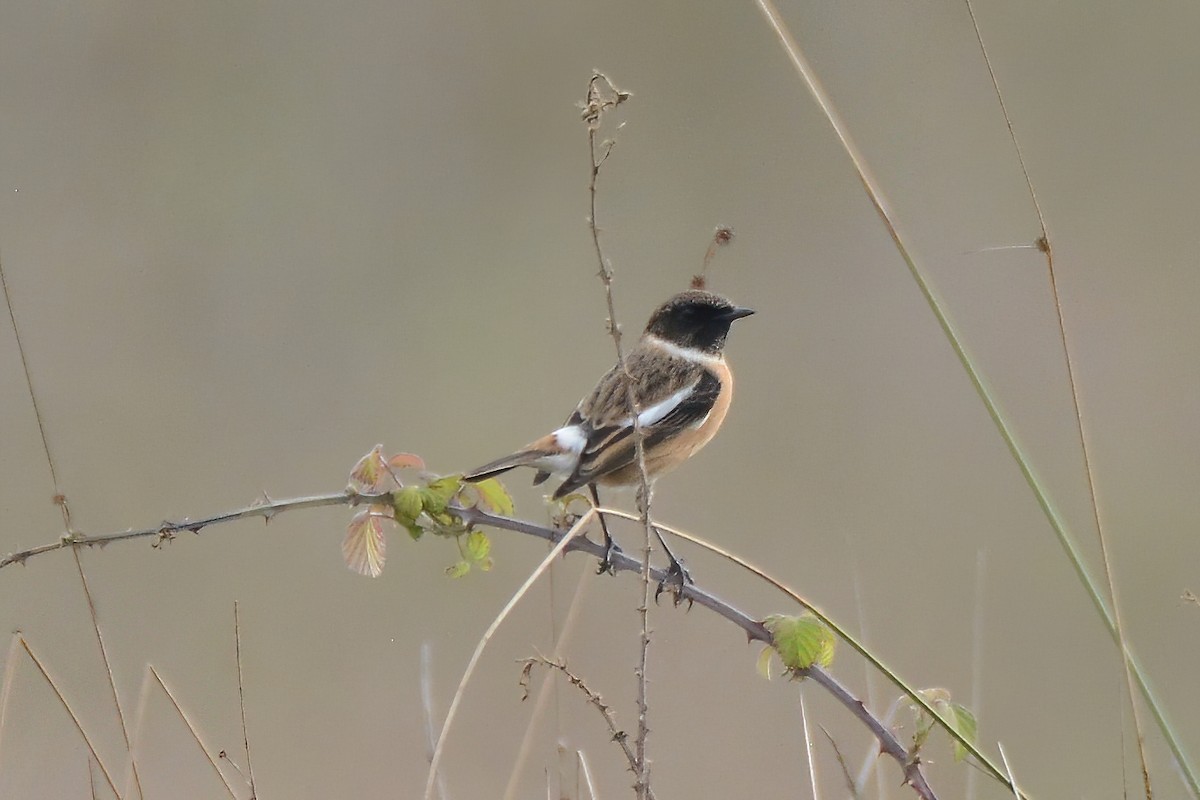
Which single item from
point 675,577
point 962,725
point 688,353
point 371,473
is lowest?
point 962,725

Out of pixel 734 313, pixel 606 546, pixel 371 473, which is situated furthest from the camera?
pixel 734 313

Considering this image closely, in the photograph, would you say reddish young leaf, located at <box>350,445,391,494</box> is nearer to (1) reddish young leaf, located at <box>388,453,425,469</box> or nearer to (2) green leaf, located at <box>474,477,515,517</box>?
(1) reddish young leaf, located at <box>388,453,425,469</box>

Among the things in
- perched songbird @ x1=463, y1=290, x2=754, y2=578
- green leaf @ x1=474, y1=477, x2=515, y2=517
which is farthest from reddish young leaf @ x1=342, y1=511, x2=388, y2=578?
perched songbird @ x1=463, y1=290, x2=754, y2=578

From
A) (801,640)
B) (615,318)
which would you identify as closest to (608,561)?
(801,640)

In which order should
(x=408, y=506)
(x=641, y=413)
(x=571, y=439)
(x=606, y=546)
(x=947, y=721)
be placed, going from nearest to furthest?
(x=947, y=721)
(x=408, y=506)
(x=606, y=546)
(x=571, y=439)
(x=641, y=413)

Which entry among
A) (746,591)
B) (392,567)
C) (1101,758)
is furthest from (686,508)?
(1101,758)

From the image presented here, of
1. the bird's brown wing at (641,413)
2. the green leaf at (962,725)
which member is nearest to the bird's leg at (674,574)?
the bird's brown wing at (641,413)

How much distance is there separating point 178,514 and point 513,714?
2.02 m

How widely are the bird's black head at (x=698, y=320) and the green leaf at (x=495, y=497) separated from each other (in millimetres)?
1598

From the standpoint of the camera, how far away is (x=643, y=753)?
1537 millimetres

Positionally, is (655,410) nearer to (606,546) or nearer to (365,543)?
(606,546)

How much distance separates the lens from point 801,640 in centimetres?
165

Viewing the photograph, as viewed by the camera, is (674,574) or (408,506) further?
(674,574)

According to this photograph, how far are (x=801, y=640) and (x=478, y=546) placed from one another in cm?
53
